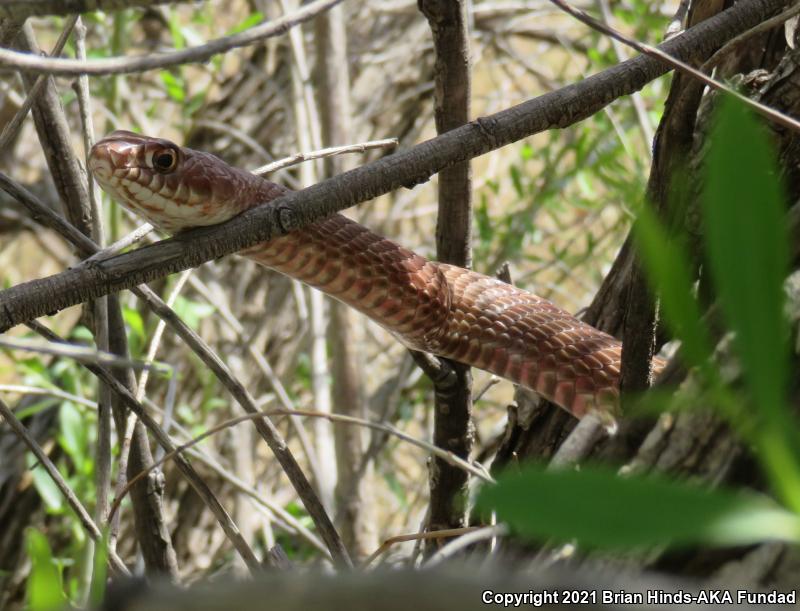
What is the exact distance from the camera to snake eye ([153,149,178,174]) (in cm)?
269

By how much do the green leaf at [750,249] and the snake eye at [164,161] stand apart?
2.10 m

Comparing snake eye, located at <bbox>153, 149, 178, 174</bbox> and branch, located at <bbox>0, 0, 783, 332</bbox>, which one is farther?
snake eye, located at <bbox>153, 149, 178, 174</bbox>

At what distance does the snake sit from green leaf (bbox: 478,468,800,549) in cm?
182

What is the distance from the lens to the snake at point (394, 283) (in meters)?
2.60

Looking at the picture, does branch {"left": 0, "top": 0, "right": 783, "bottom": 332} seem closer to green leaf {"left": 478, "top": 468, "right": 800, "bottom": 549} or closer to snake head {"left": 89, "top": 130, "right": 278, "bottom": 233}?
snake head {"left": 89, "top": 130, "right": 278, "bottom": 233}

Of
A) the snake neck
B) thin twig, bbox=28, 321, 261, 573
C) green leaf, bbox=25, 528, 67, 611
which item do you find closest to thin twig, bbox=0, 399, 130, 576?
thin twig, bbox=28, 321, 261, 573

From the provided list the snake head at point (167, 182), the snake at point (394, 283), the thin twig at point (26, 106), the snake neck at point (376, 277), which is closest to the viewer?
the thin twig at point (26, 106)

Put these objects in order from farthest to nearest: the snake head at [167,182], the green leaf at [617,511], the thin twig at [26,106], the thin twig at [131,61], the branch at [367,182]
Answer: the snake head at [167,182], the thin twig at [26,106], the branch at [367,182], the thin twig at [131,61], the green leaf at [617,511]

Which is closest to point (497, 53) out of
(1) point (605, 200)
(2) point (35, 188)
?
(1) point (605, 200)

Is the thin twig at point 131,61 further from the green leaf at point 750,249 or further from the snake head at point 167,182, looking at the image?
the snake head at point 167,182

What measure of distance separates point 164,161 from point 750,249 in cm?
217

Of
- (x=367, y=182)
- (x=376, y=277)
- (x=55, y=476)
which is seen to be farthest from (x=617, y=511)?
(x=376, y=277)

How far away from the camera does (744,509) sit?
0.77 m

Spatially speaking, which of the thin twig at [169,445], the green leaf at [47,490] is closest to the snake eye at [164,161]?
the thin twig at [169,445]
